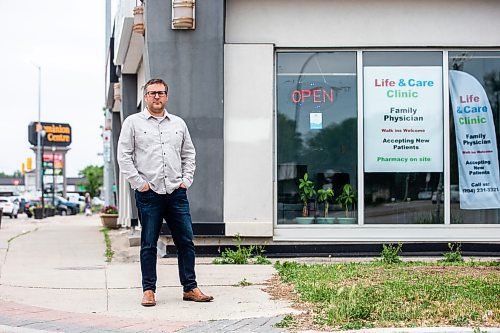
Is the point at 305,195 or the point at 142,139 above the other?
the point at 142,139

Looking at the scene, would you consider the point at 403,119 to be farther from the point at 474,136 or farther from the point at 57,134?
the point at 57,134

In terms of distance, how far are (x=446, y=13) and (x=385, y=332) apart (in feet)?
23.1

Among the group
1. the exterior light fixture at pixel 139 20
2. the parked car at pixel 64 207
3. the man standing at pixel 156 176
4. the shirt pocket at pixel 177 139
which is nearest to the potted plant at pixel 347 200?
the exterior light fixture at pixel 139 20

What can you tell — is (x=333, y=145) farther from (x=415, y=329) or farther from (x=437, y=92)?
(x=415, y=329)

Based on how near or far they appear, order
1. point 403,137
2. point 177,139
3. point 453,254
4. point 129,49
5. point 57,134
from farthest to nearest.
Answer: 1. point 57,134
2. point 129,49
3. point 403,137
4. point 453,254
5. point 177,139

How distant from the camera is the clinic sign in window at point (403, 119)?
467 inches

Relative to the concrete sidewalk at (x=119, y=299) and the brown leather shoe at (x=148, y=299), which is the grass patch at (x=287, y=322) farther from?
the brown leather shoe at (x=148, y=299)

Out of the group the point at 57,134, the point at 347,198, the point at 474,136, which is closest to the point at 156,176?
the point at 347,198

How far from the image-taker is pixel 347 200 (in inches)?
464

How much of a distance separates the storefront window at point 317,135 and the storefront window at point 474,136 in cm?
150

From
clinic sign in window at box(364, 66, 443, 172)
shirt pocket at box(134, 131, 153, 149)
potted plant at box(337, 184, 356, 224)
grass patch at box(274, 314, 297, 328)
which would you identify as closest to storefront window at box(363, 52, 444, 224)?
clinic sign in window at box(364, 66, 443, 172)

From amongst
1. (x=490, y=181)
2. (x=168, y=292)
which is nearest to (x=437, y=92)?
(x=490, y=181)

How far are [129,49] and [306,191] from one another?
20.4 ft

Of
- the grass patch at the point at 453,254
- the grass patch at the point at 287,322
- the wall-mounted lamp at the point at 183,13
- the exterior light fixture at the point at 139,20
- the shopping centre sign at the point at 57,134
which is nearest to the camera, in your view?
the grass patch at the point at 287,322
